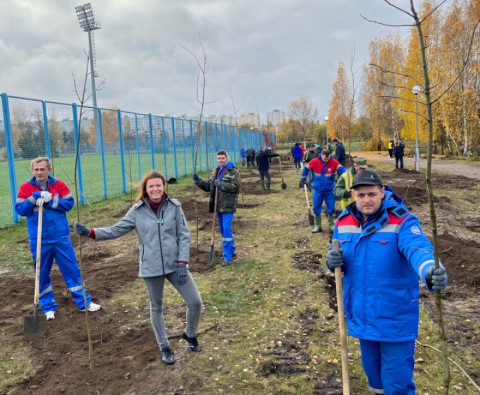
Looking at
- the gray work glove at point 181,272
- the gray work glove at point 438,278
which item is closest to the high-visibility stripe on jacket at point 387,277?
the gray work glove at point 438,278

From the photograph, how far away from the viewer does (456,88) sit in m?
27.8

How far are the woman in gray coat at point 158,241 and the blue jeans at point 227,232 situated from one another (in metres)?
2.91

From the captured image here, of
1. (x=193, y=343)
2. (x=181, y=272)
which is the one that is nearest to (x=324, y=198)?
(x=193, y=343)

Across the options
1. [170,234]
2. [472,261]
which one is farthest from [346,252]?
[472,261]

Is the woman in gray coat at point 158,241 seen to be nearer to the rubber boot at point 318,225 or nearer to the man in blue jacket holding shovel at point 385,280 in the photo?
the man in blue jacket holding shovel at point 385,280

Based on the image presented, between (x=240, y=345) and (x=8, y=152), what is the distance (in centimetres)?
870

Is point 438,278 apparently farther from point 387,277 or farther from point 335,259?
point 335,259

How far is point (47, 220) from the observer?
4379 mm

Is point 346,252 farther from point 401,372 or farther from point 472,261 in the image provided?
point 472,261

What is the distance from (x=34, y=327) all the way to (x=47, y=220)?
1128 millimetres

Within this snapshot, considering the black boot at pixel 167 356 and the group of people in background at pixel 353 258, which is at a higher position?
the group of people in background at pixel 353 258

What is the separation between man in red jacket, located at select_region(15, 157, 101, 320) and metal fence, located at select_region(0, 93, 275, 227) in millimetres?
447

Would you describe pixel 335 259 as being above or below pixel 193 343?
above

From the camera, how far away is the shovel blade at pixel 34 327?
4.07 meters
